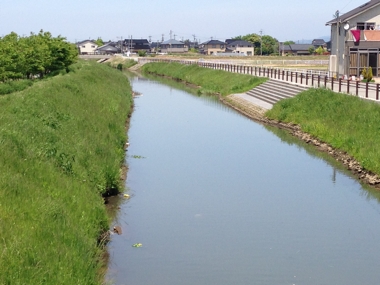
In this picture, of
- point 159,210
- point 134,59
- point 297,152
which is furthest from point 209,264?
point 134,59

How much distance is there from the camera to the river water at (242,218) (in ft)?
35.3

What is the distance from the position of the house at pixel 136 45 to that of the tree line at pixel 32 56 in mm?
107608

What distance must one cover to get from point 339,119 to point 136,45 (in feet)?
454

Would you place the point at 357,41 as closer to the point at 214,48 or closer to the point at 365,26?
the point at 365,26

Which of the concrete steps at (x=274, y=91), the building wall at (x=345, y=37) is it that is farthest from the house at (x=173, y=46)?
the concrete steps at (x=274, y=91)

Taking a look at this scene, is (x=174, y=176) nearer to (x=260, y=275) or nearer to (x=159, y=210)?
(x=159, y=210)

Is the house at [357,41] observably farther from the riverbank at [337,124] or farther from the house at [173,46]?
the house at [173,46]

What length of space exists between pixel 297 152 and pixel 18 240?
15923 mm

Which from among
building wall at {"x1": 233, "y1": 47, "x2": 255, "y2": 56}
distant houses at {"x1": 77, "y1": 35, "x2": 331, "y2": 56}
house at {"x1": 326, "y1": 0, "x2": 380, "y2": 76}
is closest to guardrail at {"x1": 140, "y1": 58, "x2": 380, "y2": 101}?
house at {"x1": 326, "y1": 0, "x2": 380, "y2": 76}

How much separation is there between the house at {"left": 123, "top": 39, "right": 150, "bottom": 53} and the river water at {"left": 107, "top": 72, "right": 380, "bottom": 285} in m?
134

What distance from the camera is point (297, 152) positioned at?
2269 centimetres

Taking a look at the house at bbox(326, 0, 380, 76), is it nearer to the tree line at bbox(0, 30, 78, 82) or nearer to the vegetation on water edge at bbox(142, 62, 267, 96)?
the vegetation on water edge at bbox(142, 62, 267, 96)

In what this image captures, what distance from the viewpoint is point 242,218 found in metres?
13.9

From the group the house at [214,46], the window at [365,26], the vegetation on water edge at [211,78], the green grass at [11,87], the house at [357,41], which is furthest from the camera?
the house at [214,46]
